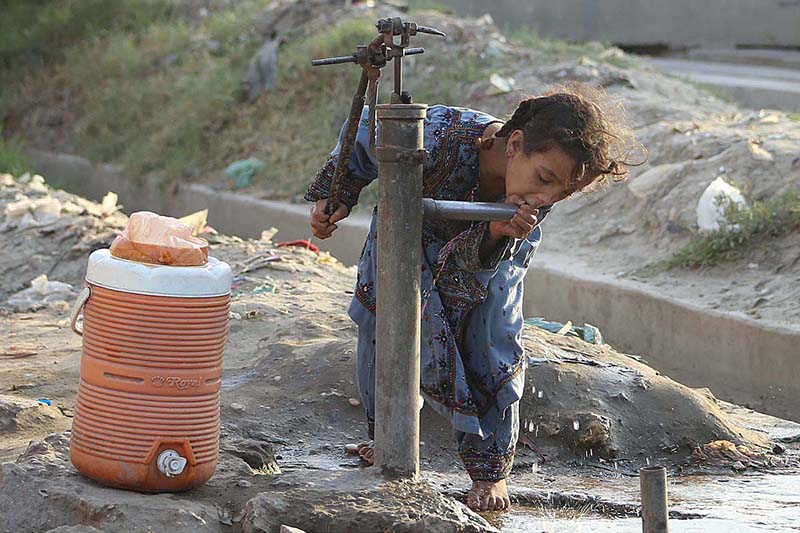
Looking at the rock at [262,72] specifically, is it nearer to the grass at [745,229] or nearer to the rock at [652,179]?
the rock at [652,179]

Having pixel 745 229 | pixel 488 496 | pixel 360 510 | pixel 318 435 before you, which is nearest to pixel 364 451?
pixel 318 435

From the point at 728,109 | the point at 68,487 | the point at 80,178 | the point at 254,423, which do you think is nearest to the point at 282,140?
the point at 80,178

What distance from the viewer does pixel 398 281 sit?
2510 mm

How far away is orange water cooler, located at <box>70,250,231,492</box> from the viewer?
254 cm

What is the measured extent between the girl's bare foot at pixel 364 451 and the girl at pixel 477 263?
8.1 inches

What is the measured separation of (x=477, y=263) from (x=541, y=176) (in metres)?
0.27

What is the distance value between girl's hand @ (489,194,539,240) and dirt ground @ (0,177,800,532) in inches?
23.4

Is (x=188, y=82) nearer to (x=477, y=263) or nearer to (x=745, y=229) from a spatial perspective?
(x=745, y=229)

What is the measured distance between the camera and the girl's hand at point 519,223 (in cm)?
254

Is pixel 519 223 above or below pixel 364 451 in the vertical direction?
above

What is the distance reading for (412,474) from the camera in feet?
8.51

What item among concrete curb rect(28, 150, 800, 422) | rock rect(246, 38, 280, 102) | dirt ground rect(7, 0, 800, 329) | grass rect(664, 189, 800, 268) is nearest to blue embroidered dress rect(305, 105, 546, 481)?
dirt ground rect(7, 0, 800, 329)

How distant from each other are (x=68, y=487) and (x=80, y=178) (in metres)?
9.43

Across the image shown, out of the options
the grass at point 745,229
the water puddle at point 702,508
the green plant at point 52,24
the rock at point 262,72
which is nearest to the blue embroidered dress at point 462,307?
the water puddle at point 702,508
